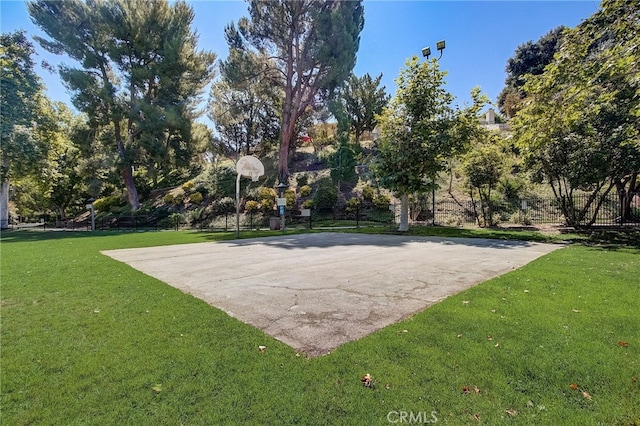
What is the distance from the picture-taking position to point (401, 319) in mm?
3148

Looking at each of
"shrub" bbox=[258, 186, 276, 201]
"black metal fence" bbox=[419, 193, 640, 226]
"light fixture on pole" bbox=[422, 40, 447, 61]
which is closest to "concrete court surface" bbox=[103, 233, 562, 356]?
"black metal fence" bbox=[419, 193, 640, 226]

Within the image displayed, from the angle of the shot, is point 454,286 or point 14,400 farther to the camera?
point 454,286

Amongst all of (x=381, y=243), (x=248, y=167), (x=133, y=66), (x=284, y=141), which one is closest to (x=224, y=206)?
(x=284, y=141)

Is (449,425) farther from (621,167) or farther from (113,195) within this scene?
(113,195)

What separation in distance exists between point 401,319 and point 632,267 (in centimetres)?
519

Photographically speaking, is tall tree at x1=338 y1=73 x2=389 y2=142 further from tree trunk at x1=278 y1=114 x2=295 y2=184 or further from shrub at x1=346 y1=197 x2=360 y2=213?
shrub at x1=346 y1=197 x2=360 y2=213

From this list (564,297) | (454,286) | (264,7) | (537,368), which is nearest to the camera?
(537,368)

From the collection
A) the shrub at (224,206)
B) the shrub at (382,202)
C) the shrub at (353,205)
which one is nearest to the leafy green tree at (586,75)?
the shrub at (382,202)

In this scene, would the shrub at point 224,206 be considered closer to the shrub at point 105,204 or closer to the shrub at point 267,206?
the shrub at point 267,206

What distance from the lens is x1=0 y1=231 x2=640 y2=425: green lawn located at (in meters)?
1.82

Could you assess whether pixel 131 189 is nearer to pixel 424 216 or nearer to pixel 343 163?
pixel 343 163

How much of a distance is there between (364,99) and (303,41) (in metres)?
9.01

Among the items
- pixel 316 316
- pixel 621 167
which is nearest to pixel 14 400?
pixel 316 316

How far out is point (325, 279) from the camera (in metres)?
4.84
